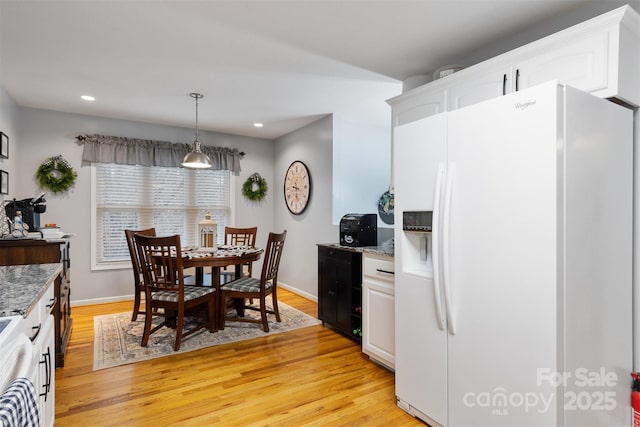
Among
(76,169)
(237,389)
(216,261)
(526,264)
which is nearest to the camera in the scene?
(526,264)

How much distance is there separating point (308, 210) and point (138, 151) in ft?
8.04

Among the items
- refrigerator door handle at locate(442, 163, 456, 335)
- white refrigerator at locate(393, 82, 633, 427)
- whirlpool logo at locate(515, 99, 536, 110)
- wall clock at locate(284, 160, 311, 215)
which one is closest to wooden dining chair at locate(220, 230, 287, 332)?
wall clock at locate(284, 160, 311, 215)

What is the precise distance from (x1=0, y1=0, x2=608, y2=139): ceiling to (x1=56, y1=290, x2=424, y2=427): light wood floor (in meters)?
2.46

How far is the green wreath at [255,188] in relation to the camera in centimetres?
559

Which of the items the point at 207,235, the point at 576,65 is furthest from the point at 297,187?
the point at 576,65

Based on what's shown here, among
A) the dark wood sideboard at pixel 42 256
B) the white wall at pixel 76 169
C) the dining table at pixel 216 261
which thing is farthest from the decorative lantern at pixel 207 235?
the white wall at pixel 76 169

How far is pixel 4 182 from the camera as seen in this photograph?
3506mm

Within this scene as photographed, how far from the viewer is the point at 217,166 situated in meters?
5.32

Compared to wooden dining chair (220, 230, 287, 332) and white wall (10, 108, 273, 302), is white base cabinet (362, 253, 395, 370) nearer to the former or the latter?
wooden dining chair (220, 230, 287, 332)

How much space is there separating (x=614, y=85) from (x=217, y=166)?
4.70 m

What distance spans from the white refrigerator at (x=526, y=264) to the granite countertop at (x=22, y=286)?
71.5 inches

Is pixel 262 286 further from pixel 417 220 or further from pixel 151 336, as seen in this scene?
pixel 417 220

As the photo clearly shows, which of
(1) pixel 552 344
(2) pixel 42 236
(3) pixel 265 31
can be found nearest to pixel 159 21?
(3) pixel 265 31

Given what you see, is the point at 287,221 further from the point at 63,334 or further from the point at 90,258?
the point at 63,334
